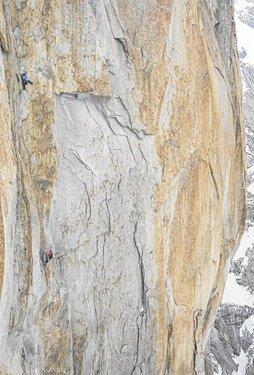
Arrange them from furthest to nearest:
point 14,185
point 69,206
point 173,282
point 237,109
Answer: point 237,109
point 173,282
point 69,206
point 14,185

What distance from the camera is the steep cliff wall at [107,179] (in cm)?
957

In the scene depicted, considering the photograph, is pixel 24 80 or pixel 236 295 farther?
pixel 236 295

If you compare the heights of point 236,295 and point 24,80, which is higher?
point 24,80

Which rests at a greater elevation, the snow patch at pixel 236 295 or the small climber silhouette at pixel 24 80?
the small climber silhouette at pixel 24 80

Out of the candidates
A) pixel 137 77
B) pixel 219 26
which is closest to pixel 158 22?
pixel 137 77

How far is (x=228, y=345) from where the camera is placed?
46.1 metres

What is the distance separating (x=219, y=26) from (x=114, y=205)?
5723 millimetres

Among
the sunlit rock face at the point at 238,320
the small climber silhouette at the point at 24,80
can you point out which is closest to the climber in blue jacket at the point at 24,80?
the small climber silhouette at the point at 24,80

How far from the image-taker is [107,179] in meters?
10.8

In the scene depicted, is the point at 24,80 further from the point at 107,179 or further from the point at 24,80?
the point at 107,179

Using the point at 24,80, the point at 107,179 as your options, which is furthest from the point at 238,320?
the point at 24,80

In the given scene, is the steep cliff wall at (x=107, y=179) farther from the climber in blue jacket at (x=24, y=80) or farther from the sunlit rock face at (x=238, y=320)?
the sunlit rock face at (x=238, y=320)

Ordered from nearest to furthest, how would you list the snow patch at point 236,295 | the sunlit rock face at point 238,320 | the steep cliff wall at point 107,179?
the steep cliff wall at point 107,179 < the sunlit rock face at point 238,320 < the snow patch at point 236,295

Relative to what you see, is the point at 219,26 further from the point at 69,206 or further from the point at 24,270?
the point at 24,270
